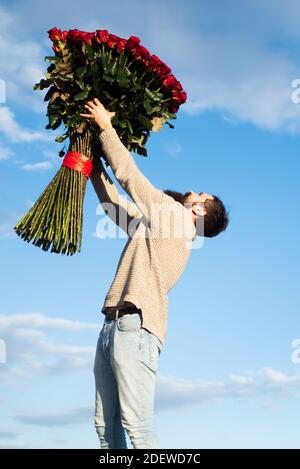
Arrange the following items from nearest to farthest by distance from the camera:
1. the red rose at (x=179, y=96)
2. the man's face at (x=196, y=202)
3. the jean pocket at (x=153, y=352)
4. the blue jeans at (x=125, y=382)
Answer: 1. the blue jeans at (x=125, y=382)
2. the jean pocket at (x=153, y=352)
3. the man's face at (x=196, y=202)
4. the red rose at (x=179, y=96)

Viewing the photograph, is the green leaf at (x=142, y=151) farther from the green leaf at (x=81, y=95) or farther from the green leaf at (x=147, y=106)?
the green leaf at (x=81, y=95)

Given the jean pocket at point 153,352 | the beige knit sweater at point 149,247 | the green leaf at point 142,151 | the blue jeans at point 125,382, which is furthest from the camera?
the green leaf at point 142,151

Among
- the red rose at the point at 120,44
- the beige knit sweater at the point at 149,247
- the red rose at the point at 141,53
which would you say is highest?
the red rose at the point at 120,44

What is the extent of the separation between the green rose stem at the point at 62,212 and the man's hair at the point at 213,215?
573mm

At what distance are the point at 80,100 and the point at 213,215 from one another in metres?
1.08

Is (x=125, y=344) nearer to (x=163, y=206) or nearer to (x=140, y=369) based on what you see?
(x=140, y=369)

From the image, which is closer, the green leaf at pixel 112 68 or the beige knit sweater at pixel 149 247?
the beige knit sweater at pixel 149 247

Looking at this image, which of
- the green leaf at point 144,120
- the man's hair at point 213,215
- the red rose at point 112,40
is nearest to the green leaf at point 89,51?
the red rose at point 112,40

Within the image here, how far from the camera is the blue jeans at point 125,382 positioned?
3.16 metres

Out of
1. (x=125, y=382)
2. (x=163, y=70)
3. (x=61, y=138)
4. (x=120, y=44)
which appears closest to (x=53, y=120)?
(x=61, y=138)

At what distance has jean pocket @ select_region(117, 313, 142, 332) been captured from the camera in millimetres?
3229

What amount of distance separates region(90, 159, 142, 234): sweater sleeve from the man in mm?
321

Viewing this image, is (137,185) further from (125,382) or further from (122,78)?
(125,382)
